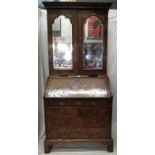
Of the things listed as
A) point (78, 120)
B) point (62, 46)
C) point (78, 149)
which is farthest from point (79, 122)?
point (62, 46)

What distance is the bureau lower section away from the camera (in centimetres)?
255

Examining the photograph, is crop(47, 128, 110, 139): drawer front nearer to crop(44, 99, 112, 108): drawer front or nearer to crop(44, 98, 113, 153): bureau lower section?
crop(44, 98, 113, 153): bureau lower section

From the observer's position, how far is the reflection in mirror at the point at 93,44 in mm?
2729

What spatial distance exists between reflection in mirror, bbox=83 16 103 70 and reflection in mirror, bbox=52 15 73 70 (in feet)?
0.55

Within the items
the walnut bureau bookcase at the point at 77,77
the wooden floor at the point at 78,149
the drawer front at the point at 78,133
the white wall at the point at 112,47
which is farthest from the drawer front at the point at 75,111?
the white wall at the point at 112,47

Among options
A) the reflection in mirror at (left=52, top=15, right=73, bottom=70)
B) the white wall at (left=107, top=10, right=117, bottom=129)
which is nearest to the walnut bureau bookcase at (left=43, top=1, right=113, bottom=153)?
the reflection in mirror at (left=52, top=15, right=73, bottom=70)

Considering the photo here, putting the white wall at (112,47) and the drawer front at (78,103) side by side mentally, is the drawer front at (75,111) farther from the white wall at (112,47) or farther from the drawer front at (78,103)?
the white wall at (112,47)

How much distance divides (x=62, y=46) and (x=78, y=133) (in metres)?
0.96

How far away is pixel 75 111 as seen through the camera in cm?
256

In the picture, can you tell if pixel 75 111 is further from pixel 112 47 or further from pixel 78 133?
pixel 112 47

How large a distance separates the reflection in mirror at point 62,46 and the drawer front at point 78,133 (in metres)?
0.68
